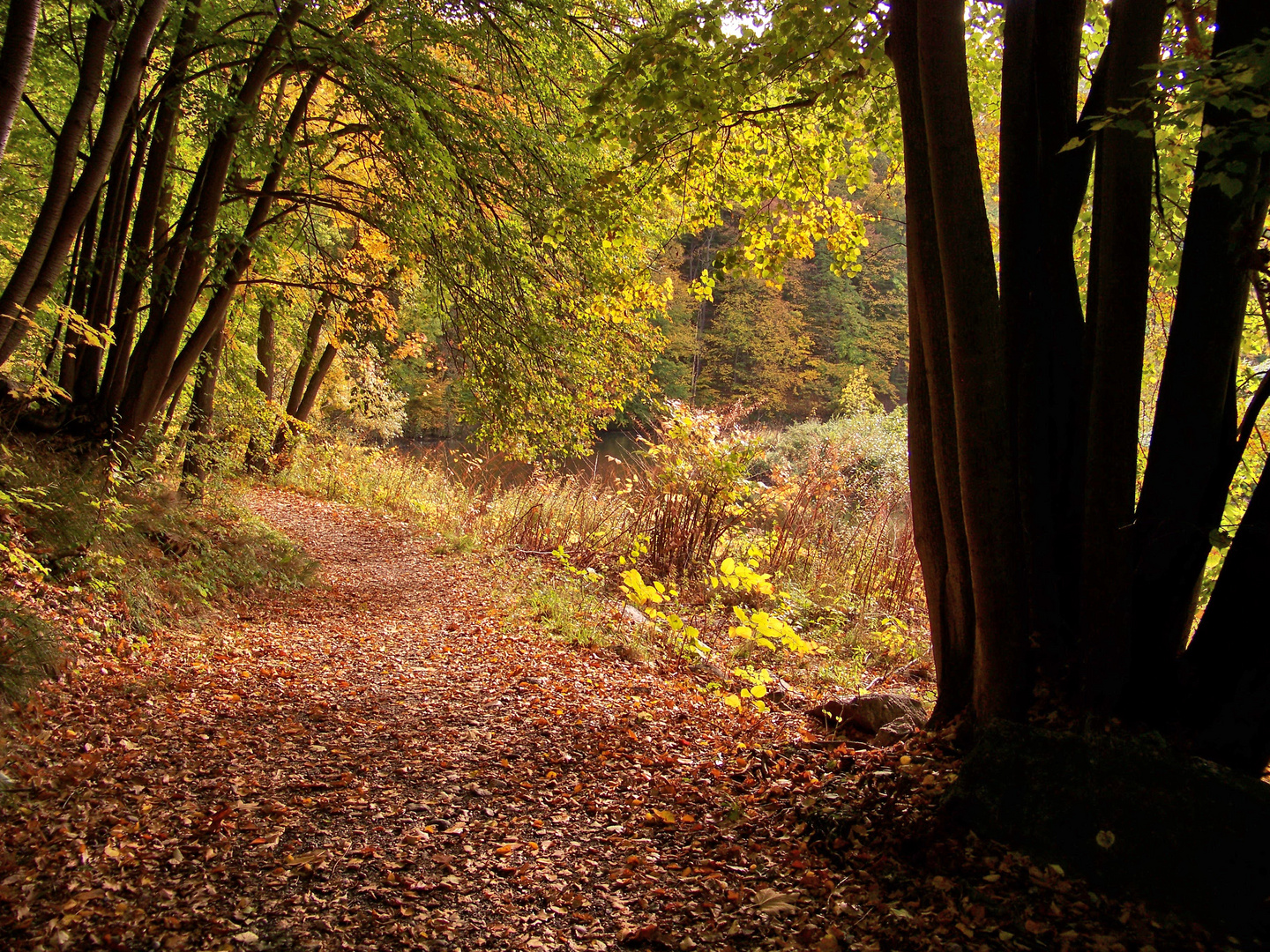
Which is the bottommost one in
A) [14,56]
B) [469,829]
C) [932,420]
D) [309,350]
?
[469,829]

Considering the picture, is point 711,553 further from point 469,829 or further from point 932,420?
point 469,829

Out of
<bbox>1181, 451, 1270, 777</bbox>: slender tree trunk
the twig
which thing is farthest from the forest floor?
the twig

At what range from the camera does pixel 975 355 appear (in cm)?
251

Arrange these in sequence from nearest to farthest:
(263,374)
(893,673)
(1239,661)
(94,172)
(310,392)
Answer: (1239,661), (94,172), (893,673), (263,374), (310,392)

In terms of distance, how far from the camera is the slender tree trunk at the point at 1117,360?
7.61ft

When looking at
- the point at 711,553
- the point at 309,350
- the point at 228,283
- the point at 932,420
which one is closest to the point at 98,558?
the point at 228,283

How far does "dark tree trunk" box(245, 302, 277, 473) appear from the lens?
10938 millimetres

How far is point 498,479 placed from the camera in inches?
416

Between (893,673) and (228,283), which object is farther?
(228,283)

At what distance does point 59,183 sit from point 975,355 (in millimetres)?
4524

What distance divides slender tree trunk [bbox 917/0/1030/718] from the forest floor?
0.66 metres

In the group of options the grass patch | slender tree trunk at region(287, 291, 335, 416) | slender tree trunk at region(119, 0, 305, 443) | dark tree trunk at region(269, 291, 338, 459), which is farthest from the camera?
dark tree trunk at region(269, 291, 338, 459)

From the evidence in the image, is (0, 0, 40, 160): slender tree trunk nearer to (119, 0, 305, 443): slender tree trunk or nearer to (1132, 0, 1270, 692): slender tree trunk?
(119, 0, 305, 443): slender tree trunk

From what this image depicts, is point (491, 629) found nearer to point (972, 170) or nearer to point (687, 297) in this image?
point (972, 170)
